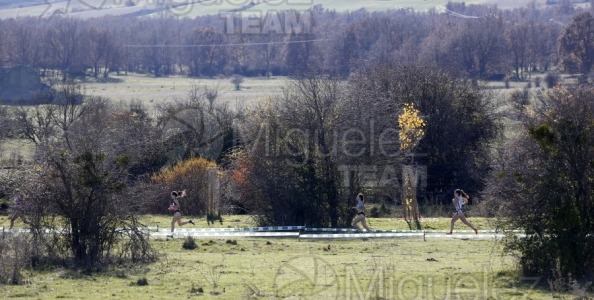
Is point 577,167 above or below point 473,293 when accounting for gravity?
above

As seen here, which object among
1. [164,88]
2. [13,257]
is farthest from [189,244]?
[164,88]

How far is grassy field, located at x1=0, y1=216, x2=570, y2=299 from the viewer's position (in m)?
18.4

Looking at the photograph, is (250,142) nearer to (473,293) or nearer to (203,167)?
(203,167)

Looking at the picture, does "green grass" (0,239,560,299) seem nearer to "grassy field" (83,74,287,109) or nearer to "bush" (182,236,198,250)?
"bush" (182,236,198,250)

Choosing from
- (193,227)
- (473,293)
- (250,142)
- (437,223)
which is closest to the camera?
(473,293)

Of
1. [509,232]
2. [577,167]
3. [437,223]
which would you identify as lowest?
[437,223]

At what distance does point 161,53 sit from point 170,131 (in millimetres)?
101947

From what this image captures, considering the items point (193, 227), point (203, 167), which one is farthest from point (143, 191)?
point (203, 167)

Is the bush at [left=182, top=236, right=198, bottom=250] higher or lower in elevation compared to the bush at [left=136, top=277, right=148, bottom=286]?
lower

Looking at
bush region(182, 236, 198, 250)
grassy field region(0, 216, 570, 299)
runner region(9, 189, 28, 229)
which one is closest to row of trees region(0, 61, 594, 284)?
runner region(9, 189, 28, 229)

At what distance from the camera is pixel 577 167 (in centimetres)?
2050

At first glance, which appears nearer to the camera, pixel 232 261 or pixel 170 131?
pixel 232 261

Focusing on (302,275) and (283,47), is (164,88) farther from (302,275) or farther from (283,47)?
(302,275)

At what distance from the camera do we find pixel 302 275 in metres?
20.5
